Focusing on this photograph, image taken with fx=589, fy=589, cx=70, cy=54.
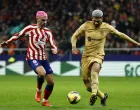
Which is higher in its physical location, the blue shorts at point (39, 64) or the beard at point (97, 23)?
the beard at point (97, 23)

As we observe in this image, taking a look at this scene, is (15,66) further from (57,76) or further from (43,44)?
(43,44)

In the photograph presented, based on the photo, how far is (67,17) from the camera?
117 feet

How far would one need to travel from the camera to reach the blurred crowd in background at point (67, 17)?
3278cm

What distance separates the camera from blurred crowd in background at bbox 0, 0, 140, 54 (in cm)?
3278

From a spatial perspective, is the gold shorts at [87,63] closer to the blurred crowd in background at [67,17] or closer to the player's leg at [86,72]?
the player's leg at [86,72]

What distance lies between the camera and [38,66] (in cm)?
1517

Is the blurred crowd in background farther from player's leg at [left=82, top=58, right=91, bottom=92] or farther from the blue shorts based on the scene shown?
player's leg at [left=82, top=58, right=91, bottom=92]

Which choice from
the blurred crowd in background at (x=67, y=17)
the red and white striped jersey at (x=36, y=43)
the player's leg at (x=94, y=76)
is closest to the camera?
the player's leg at (x=94, y=76)

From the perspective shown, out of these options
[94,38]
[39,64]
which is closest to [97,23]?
[94,38]

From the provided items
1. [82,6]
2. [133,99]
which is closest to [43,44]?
[133,99]

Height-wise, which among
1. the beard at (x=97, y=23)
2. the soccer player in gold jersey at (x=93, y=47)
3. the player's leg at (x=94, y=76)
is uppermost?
the beard at (x=97, y=23)

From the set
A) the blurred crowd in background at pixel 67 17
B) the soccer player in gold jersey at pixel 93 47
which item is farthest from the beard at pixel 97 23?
the blurred crowd in background at pixel 67 17

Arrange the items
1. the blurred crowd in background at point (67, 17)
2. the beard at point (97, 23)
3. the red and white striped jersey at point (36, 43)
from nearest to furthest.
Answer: the beard at point (97, 23) → the red and white striped jersey at point (36, 43) → the blurred crowd in background at point (67, 17)

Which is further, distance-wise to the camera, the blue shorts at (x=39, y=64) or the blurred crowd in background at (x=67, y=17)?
the blurred crowd in background at (x=67, y=17)
